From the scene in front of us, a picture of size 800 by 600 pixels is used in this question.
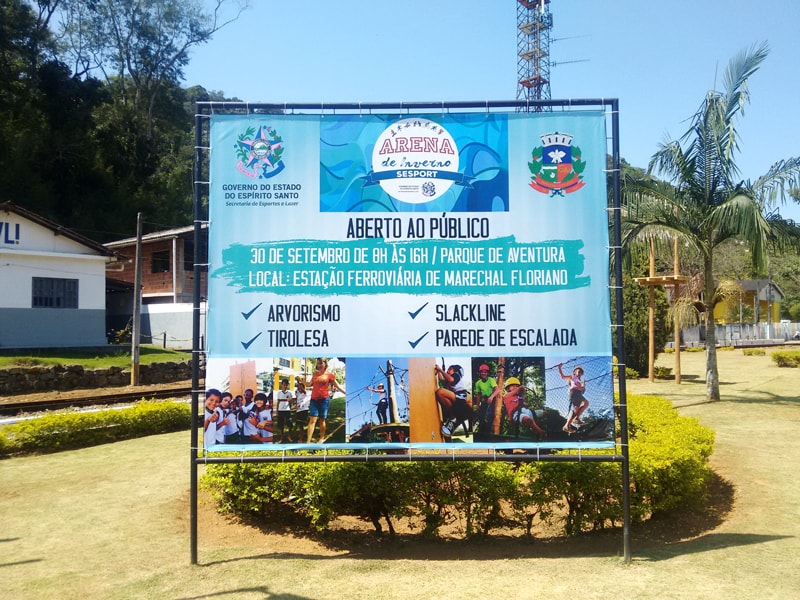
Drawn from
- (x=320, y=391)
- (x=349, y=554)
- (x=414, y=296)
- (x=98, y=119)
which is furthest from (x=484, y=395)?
(x=98, y=119)

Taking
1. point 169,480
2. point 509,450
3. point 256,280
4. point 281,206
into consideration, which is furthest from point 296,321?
point 169,480

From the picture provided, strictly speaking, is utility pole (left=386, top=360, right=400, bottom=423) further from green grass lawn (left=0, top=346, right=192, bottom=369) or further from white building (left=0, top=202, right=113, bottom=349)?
white building (left=0, top=202, right=113, bottom=349)

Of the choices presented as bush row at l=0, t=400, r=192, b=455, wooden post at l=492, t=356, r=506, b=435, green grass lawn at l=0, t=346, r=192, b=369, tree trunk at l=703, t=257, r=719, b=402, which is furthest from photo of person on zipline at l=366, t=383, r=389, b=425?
green grass lawn at l=0, t=346, r=192, b=369

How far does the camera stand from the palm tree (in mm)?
14352

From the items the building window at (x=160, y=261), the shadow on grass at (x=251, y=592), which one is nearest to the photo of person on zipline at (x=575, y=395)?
the shadow on grass at (x=251, y=592)

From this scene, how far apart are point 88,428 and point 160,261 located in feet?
87.4

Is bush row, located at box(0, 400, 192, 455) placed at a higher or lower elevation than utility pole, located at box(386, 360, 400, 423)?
lower

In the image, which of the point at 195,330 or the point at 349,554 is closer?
the point at 195,330

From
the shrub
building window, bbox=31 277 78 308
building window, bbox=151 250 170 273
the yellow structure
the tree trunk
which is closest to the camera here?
the shrub

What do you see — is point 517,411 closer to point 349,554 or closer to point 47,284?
point 349,554

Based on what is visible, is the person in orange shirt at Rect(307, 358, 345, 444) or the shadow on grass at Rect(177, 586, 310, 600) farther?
the person in orange shirt at Rect(307, 358, 345, 444)

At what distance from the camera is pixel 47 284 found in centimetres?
2631

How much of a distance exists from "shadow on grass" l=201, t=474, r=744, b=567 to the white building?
22343 mm

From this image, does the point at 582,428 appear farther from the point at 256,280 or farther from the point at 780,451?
the point at 780,451
